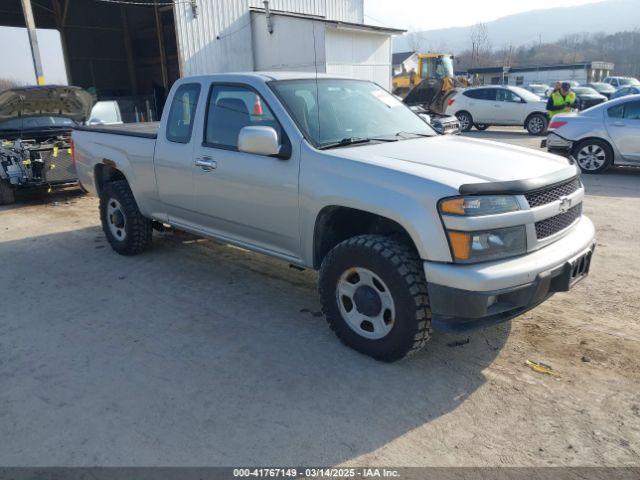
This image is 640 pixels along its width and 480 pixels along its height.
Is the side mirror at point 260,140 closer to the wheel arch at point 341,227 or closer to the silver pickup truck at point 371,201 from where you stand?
the silver pickup truck at point 371,201

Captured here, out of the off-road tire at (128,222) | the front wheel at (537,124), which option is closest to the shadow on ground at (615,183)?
the off-road tire at (128,222)

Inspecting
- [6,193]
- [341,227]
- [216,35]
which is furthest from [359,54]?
[341,227]

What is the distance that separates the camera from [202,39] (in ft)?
60.7

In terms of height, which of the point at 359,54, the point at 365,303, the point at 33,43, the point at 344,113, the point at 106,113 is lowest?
the point at 365,303

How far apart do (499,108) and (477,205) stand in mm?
17046

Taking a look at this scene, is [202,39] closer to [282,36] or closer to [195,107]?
[282,36]

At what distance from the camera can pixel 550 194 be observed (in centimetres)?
338

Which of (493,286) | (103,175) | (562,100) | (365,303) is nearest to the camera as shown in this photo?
(493,286)

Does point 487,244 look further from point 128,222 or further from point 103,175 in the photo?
point 103,175

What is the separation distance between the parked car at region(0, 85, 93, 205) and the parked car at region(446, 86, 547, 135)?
13.7 m

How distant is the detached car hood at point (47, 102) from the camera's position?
8.71 metres

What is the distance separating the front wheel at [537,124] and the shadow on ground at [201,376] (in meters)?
15.2

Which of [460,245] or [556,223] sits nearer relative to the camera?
[460,245]

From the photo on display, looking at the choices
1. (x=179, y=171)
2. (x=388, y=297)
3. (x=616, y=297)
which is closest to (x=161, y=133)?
(x=179, y=171)
